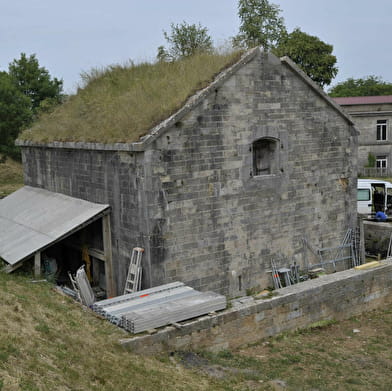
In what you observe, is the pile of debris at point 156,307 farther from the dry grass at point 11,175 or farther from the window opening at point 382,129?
the window opening at point 382,129

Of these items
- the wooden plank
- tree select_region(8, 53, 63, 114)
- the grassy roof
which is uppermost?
tree select_region(8, 53, 63, 114)

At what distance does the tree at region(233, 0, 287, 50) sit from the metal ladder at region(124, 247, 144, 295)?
33565mm

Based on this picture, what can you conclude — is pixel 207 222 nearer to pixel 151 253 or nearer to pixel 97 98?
pixel 151 253

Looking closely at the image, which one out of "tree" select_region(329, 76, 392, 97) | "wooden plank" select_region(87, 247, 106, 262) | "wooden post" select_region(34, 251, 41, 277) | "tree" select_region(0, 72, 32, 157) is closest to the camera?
"wooden post" select_region(34, 251, 41, 277)

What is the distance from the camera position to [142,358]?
918 centimetres

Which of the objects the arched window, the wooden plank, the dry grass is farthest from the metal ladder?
the dry grass

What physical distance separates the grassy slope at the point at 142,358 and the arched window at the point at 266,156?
458 cm

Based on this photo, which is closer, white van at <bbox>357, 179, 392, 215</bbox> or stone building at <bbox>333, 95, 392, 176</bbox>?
white van at <bbox>357, 179, 392, 215</bbox>

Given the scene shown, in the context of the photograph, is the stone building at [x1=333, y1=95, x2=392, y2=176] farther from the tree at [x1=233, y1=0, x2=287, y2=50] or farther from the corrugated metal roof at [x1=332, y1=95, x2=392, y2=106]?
the tree at [x1=233, y1=0, x2=287, y2=50]

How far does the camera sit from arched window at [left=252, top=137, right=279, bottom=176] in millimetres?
14430

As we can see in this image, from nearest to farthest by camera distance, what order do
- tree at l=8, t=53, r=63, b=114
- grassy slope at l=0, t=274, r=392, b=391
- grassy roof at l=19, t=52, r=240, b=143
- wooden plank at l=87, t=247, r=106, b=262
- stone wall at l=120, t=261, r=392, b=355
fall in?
1. grassy slope at l=0, t=274, r=392, b=391
2. stone wall at l=120, t=261, r=392, b=355
3. grassy roof at l=19, t=52, r=240, b=143
4. wooden plank at l=87, t=247, r=106, b=262
5. tree at l=8, t=53, r=63, b=114

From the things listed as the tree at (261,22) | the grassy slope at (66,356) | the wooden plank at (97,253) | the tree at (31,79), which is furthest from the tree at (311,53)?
the grassy slope at (66,356)

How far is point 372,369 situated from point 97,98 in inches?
458

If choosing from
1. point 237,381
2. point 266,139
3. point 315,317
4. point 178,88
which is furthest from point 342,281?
point 178,88
